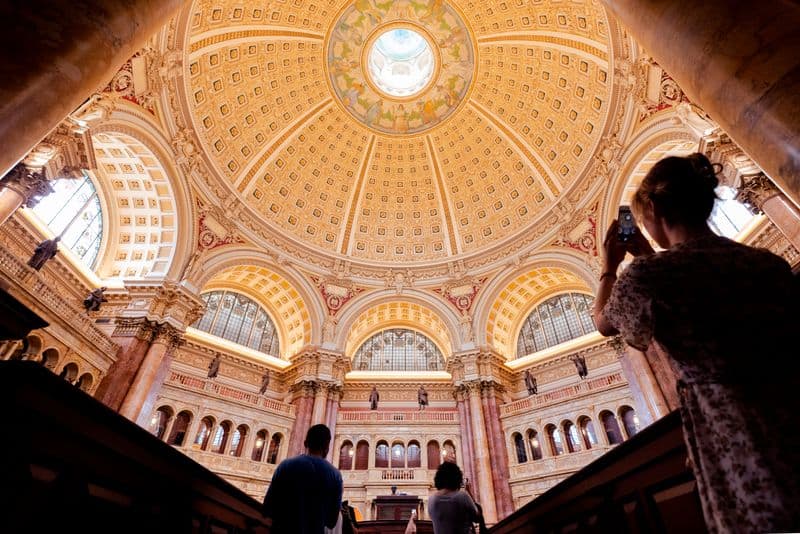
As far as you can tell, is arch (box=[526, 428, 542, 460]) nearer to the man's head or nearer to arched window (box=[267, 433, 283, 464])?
arched window (box=[267, 433, 283, 464])

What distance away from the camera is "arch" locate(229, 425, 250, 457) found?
18.2 m

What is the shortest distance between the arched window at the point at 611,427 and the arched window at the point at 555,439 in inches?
82.5

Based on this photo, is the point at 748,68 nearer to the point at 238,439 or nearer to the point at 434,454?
the point at 434,454

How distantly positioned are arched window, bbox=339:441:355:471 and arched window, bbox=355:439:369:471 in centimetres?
33

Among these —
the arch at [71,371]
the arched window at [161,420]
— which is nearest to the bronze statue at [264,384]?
the arched window at [161,420]

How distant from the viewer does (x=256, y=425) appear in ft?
62.5

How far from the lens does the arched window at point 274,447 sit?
18688 millimetres

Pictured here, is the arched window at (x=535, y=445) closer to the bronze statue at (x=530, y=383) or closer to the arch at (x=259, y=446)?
the bronze statue at (x=530, y=383)

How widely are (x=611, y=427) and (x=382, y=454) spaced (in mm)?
11319

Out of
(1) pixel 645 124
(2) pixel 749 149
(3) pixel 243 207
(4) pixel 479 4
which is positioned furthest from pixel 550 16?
(2) pixel 749 149

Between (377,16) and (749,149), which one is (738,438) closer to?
(749,149)

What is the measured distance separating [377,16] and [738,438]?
27214 millimetres

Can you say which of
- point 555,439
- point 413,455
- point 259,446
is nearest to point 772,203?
point 555,439

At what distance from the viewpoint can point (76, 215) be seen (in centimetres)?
1559
